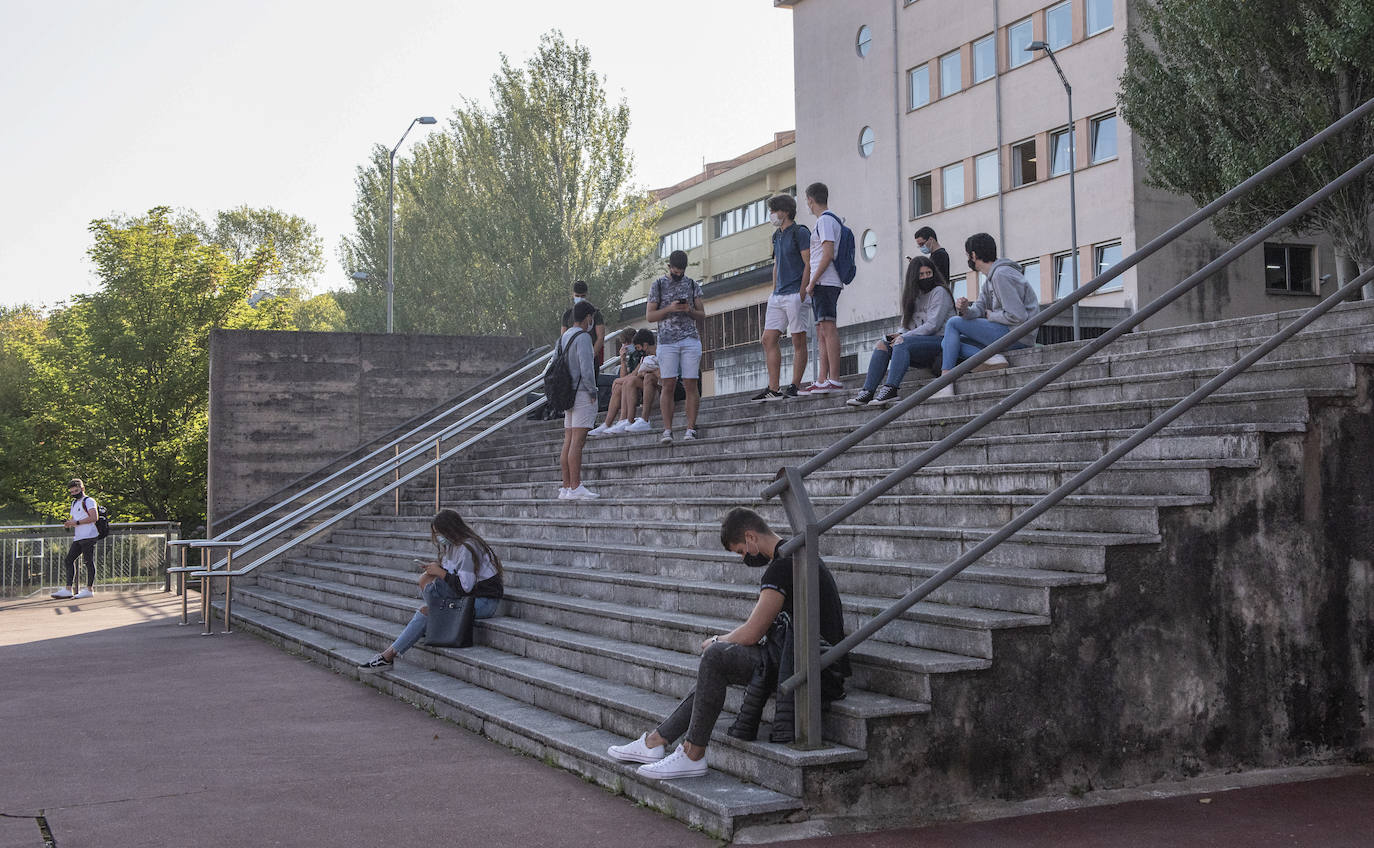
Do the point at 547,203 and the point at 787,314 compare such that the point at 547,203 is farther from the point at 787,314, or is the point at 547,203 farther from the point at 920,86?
the point at 787,314

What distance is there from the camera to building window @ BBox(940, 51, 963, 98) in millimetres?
37125

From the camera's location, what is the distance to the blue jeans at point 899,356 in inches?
398

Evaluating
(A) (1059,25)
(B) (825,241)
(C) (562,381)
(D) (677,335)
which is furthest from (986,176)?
(C) (562,381)

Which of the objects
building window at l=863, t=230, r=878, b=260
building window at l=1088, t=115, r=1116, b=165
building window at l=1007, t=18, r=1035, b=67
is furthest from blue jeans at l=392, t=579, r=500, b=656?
building window at l=863, t=230, r=878, b=260

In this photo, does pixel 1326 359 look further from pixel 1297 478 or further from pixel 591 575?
pixel 591 575

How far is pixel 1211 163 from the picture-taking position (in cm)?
2627

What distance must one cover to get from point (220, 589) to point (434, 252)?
30.6 m

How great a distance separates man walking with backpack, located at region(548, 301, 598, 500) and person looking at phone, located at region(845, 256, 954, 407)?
2.51 meters

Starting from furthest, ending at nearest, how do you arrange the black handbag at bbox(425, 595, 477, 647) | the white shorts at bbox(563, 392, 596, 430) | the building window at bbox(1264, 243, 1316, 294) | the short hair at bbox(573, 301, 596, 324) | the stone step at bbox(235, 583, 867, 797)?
1. the building window at bbox(1264, 243, 1316, 294)
2. the short hair at bbox(573, 301, 596, 324)
3. the white shorts at bbox(563, 392, 596, 430)
4. the black handbag at bbox(425, 595, 477, 647)
5. the stone step at bbox(235, 583, 867, 797)

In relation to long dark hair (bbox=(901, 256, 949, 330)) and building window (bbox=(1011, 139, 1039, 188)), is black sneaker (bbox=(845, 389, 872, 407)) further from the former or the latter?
building window (bbox=(1011, 139, 1039, 188))

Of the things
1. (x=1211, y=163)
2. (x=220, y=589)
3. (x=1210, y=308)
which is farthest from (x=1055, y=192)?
(x=220, y=589)

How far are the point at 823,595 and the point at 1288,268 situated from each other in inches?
1256

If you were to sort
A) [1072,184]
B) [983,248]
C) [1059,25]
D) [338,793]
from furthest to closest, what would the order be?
1. [1059,25]
2. [1072,184]
3. [983,248]
4. [338,793]

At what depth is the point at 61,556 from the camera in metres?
20.1
